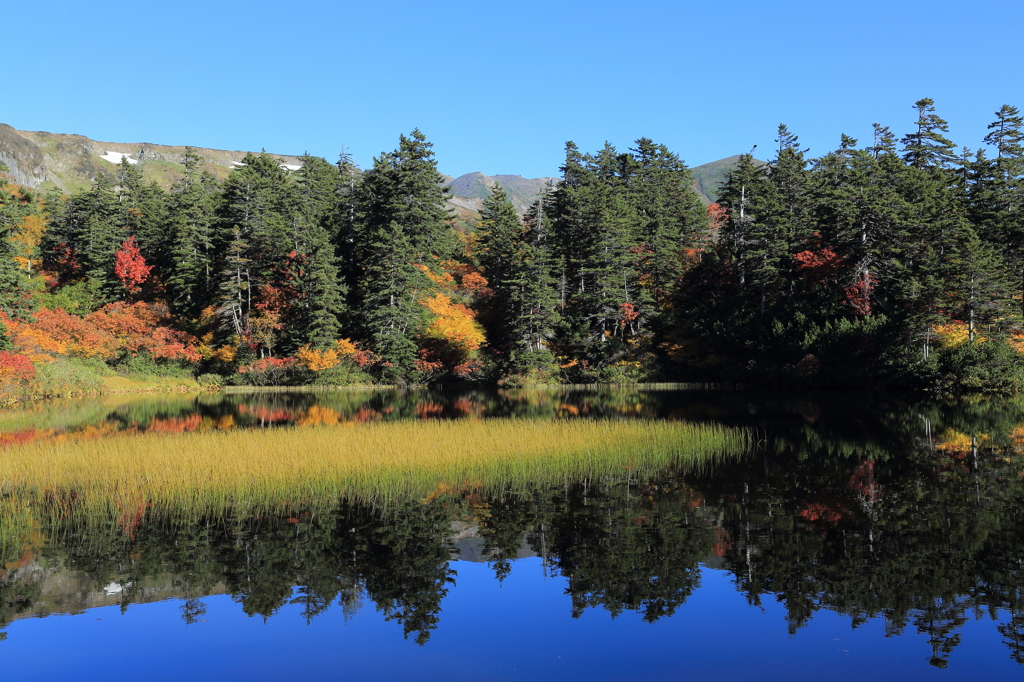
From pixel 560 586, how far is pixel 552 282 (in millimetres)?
55518

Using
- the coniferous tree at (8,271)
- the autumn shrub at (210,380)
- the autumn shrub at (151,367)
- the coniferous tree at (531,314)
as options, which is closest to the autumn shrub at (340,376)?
the autumn shrub at (210,380)

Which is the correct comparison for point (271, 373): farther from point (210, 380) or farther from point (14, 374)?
point (14, 374)

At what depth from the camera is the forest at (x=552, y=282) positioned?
50375mm

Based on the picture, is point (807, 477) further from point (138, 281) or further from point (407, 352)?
point (138, 281)

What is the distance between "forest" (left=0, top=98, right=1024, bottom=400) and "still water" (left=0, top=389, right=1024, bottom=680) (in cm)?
3630

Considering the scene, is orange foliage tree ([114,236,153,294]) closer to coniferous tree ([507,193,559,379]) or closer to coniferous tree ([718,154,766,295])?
coniferous tree ([507,193,559,379])

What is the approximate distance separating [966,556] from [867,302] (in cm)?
4564

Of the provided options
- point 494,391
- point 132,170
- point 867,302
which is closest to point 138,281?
point 132,170

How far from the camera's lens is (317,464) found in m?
19.3

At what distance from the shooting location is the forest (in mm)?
50375

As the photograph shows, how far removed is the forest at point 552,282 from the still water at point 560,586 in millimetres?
36296

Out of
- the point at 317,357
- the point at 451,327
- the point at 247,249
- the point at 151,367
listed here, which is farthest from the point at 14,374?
the point at 451,327

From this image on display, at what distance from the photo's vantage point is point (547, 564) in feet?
41.5

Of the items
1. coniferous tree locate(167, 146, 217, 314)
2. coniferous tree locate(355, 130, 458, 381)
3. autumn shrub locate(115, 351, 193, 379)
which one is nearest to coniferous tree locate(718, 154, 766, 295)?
coniferous tree locate(355, 130, 458, 381)
